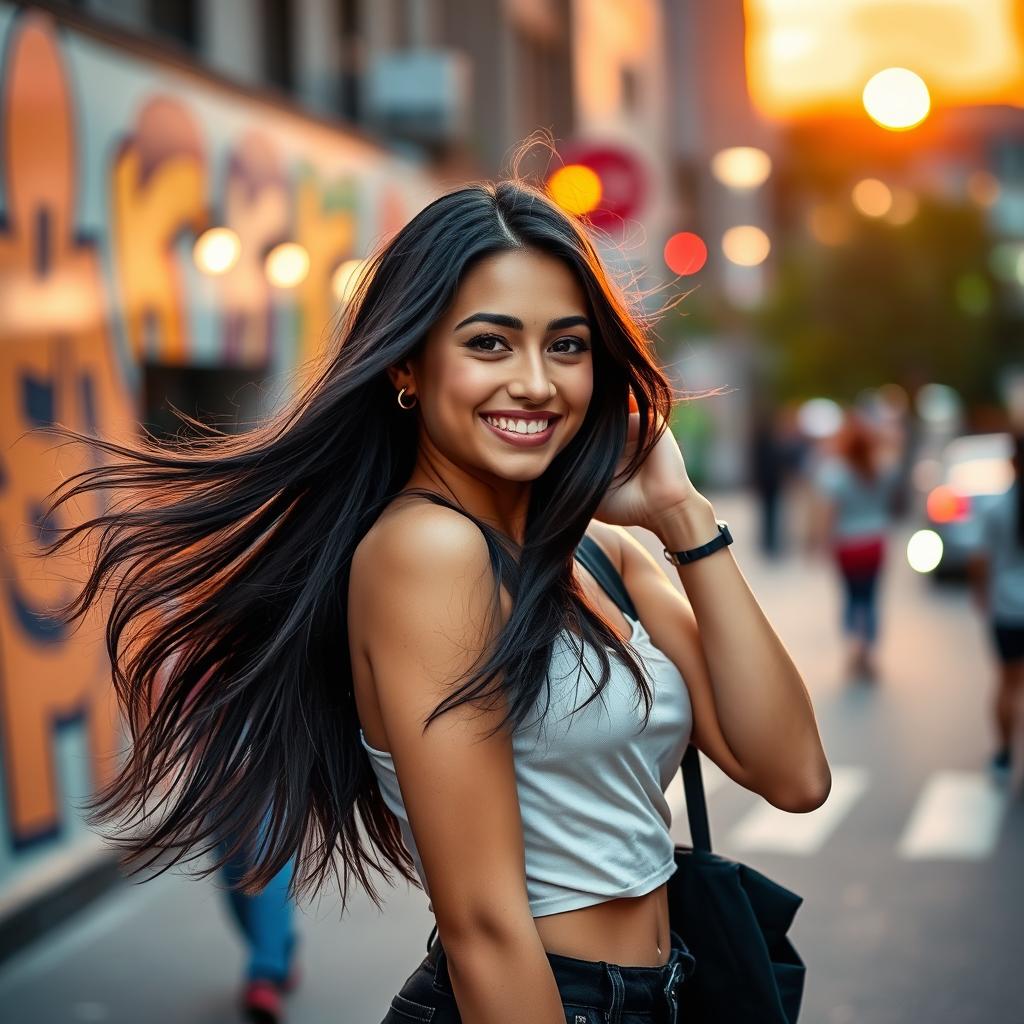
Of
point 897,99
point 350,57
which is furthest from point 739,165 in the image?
point 897,99

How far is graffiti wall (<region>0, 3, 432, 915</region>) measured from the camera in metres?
6.82

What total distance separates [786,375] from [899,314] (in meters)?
5.00

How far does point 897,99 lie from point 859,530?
4110 mm

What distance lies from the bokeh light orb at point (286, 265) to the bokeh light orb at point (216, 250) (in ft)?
2.10

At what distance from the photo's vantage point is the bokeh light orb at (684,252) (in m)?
30.4

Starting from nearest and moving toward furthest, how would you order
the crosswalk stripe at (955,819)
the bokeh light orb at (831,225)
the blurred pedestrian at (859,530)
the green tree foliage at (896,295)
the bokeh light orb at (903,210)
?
the crosswalk stripe at (955,819) → the blurred pedestrian at (859,530) → the green tree foliage at (896,295) → the bokeh light orb at (831,225) → the bokeh light orb at (903,210)

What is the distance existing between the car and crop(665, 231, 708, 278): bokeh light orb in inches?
471

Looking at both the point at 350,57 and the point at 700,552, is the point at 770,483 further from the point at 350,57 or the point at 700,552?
the point at 700,552

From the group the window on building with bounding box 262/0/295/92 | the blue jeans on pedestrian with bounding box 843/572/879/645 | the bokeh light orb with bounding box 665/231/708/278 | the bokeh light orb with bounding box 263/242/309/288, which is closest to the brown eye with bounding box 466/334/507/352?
the bokeh light orb with bounding box 263/242/309/288

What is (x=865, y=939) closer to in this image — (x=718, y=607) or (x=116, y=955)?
(x=116, y=955)

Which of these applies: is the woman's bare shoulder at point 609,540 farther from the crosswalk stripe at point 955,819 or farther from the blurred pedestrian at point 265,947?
the crosswalk stripe at point 955,819

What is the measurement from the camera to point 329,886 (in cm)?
687

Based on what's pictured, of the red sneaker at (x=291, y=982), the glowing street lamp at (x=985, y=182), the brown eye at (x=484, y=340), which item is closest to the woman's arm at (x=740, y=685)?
the brown eye at (x=484, y=340)

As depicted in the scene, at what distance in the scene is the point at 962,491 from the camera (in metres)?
16.6
